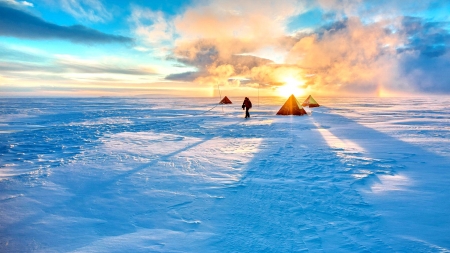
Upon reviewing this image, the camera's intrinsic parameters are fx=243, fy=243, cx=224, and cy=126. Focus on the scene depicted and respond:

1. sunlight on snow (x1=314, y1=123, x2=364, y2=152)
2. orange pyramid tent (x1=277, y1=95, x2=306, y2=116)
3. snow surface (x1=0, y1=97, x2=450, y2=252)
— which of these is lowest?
snow surface (x1=0, y1=97, x2=450, y2=252)

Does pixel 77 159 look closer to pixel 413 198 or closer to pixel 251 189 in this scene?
pixel 251 189

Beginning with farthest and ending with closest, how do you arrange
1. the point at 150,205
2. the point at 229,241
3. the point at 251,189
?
the point at 251,189
the point at 150,205
the point at 229,241

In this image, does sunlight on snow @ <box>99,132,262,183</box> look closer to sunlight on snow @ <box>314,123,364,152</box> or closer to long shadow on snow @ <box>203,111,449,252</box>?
long shadow on snow @ <box>203,111,449,252</box>

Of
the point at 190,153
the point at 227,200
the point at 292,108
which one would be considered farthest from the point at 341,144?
the point at 292,108

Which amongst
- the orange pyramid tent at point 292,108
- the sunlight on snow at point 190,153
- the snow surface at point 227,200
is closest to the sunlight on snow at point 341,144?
the snow surface at point 227,200

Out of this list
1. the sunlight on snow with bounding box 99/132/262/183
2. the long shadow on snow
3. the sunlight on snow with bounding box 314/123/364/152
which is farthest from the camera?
the sunlight on snow with bounding box 314/123/364/152

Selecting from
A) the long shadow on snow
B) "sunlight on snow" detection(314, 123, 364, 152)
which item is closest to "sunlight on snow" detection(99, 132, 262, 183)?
the long shadow on snow

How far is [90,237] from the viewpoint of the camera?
132 inches

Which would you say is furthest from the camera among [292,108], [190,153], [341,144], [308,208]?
[292,108]

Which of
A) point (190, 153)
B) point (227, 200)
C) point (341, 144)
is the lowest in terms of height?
point (227, 200)

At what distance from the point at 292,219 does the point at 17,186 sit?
228 inches

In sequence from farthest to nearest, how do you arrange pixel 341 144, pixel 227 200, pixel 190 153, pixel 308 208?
pixel 341 144 → pixel 190 153 → pixel 227 200 → pixel 308 208

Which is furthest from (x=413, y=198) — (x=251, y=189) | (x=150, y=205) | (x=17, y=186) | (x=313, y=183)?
(x=17, y=186)

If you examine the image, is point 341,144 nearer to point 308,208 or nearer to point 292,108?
point 308,208
